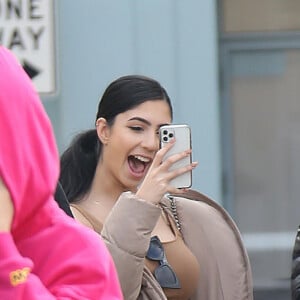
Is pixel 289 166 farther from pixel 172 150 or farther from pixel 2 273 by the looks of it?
pixel 2 273

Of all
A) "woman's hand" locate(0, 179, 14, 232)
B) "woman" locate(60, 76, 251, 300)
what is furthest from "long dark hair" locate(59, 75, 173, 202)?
"woman's hand" locate(0, 179, 14, 232)

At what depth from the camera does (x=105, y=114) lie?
270 centimetres

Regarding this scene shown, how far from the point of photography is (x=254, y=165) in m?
5.39

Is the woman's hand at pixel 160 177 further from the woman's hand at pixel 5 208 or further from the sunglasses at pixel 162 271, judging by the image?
the woman's hand at pixel 5 208

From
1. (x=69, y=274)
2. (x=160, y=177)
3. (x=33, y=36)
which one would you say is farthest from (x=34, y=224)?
(x=33, y=36)

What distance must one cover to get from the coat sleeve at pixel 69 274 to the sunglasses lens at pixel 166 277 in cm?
118

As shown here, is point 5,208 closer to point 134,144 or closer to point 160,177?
point 160,177

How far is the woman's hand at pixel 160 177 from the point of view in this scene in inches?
92.9

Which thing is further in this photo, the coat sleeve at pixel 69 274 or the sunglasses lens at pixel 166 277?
the sunglasses lens at pixel 166 277

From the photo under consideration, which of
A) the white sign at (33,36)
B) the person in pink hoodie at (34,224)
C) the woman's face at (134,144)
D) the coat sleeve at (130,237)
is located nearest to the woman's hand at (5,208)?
the person in pink hoodie at (34,224)

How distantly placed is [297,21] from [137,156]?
A: 2910mm

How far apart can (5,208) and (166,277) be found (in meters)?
1.37

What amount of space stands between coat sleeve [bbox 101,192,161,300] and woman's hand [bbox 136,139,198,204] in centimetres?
3

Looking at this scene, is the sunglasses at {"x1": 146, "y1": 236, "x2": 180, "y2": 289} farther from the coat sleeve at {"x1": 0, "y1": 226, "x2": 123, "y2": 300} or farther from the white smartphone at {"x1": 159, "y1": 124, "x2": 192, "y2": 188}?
the coat sleeve at {"x1": 0, "y1": 226, "x2": 123, "y2": 300}
